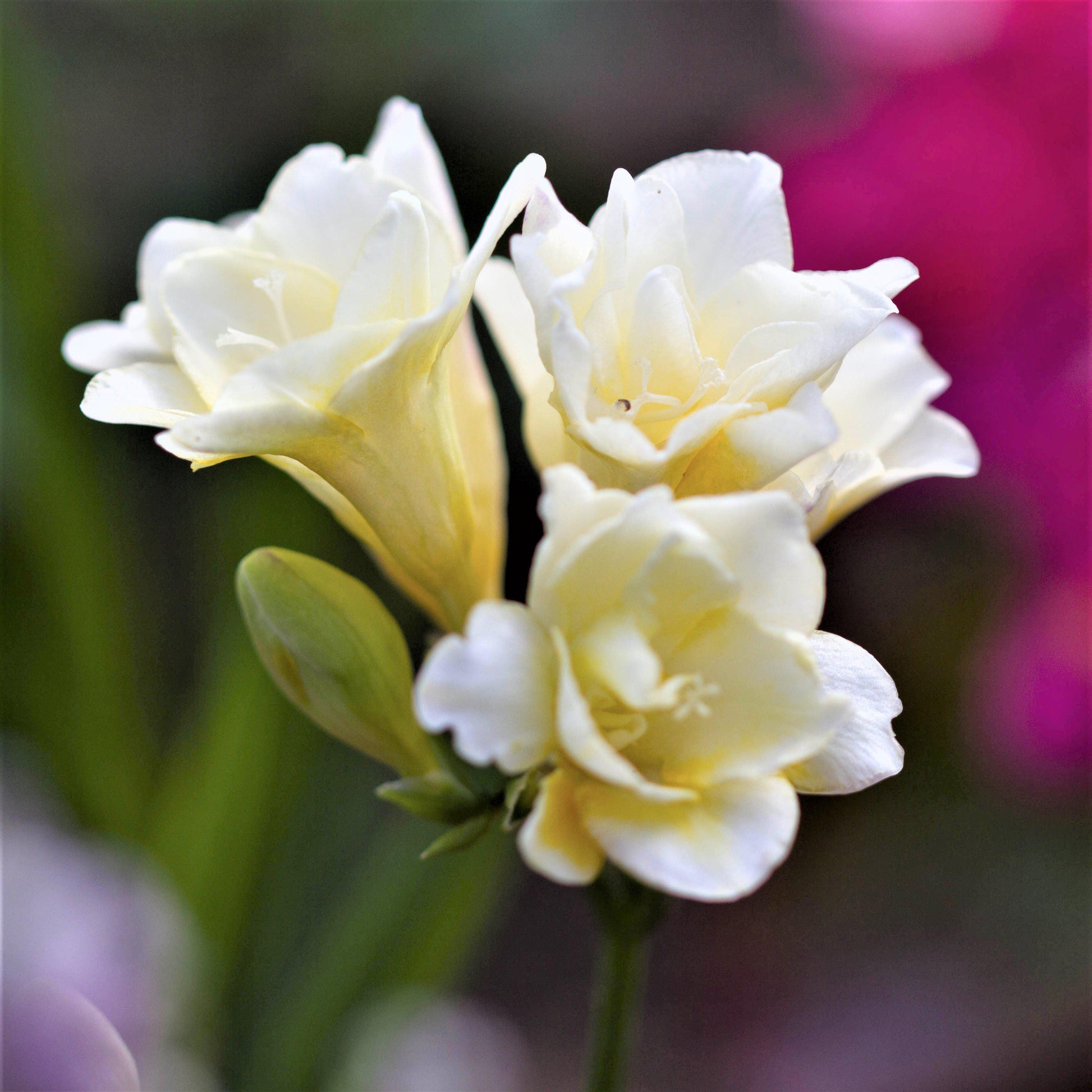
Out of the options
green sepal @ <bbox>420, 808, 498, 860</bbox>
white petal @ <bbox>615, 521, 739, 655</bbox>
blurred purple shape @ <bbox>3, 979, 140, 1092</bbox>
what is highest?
white petal @ <bbox>615, 521, 739, 655</bbox>

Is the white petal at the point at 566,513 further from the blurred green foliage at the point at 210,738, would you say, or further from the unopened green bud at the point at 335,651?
the blurred green foliage at the point at 210,738

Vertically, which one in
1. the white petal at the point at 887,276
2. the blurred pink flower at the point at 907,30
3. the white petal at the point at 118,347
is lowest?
the white petal at the point at 118,347

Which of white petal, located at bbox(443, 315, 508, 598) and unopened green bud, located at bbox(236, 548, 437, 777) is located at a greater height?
white petal, located at bbox(443, 315, 508, 598)

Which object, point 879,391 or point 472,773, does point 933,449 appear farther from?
point 472,773

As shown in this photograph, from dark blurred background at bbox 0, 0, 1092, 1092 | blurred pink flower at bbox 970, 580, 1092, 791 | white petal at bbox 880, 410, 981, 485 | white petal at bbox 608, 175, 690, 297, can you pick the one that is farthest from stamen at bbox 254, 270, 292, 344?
blurred pink flower at bbox 970, 580, 1092, 791

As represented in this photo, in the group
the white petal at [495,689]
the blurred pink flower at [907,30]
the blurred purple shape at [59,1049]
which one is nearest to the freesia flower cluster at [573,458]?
the white petal at [495,689]

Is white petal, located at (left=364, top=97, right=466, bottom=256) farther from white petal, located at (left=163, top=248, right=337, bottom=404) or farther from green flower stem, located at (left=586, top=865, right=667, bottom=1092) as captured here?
green flower stem, located at (left=586, top=865, right=667, bottom=1092)

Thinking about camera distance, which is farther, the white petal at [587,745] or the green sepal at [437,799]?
the green sepal at [437,799]

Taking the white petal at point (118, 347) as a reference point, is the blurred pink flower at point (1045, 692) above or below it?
below
